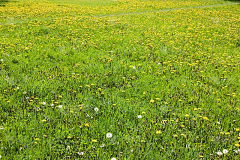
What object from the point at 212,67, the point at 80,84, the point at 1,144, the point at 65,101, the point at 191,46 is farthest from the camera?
the point at 191,46

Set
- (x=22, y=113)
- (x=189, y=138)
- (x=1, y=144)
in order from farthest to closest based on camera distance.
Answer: (x=22, y=113) → (x=189, y=138) → (x=1, y=144)

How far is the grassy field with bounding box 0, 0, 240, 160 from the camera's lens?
297 centimetres

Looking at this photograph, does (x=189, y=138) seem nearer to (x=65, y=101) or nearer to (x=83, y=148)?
(x=83, y=148)

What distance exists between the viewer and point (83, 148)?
116 inches

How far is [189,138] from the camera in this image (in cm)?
320

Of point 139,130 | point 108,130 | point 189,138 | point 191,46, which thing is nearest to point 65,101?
point 108,130

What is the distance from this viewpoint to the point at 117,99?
4.24 metres

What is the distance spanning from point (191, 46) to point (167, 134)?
5640 mm

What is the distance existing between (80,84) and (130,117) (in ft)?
5.36

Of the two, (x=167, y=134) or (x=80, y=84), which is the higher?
(x=80, y=84)

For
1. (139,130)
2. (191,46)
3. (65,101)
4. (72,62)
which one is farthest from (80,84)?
(191,46)

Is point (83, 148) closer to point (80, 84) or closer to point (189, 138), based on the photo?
point (189, 138)

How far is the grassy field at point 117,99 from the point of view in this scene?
297 centimetres

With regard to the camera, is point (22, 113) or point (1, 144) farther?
point (22, 113)
